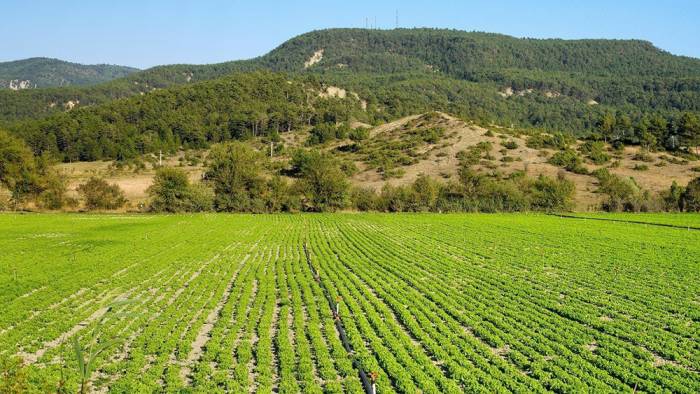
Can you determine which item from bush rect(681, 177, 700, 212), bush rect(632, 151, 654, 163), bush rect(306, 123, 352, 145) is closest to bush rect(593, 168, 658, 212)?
bush rect(681, 177, 700, 212)

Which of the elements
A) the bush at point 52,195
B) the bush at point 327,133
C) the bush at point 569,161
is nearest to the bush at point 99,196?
the bush at point 52,195

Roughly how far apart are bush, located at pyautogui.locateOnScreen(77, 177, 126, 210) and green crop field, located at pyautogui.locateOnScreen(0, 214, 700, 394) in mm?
36808

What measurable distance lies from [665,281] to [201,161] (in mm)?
116963

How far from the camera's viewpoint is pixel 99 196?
251ft

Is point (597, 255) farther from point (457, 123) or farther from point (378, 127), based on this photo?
point (378, 127)

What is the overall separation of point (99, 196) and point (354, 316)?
68341 millimetres

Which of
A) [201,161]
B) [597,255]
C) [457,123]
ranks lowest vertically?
[597,255]

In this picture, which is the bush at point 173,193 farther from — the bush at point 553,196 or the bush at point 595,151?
the bush at point 595,151

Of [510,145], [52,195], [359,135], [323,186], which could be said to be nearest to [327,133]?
[359,135]

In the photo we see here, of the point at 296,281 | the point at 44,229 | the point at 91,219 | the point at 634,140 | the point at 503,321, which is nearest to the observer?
the point at 503,321

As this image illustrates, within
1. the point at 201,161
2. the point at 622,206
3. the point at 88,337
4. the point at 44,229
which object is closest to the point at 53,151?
the point at 201,161

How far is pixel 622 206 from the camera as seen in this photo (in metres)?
80.2

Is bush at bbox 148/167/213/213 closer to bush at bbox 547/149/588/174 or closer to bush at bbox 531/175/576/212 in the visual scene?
bush at bbox 531/175/576/212

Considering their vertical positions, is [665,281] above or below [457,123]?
below
